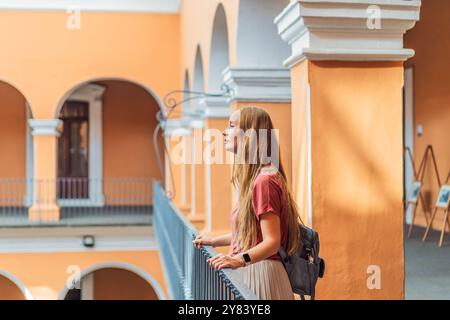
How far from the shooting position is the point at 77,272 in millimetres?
15133

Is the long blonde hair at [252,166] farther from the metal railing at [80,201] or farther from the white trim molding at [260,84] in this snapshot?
the metal railing at [80,201]

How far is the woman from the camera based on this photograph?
3.17 meters

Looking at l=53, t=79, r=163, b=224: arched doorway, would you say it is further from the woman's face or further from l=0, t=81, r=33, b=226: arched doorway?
the woman's face

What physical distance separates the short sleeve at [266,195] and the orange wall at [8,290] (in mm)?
15805

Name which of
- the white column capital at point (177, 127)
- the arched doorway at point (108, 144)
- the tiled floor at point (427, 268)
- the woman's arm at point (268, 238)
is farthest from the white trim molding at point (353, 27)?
the arched doorway at point (108, 144)

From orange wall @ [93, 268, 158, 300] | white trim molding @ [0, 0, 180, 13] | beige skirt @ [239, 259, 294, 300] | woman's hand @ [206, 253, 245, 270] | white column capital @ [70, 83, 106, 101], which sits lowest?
orange wall @ [93, 268, 158, 300]

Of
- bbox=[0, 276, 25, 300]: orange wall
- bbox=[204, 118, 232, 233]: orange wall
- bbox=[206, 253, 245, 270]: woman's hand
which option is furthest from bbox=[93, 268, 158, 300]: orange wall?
bbox=[206, 253, 245, 270]: woman's hand

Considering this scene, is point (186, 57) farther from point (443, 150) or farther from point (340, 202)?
point (340, 202)

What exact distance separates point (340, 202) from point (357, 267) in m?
0.39

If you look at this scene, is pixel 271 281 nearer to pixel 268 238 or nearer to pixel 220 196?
pixel 268 238

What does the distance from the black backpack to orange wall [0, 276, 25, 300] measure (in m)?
15.6

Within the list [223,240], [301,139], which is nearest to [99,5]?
[301,139]

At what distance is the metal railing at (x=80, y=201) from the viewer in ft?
52.6
